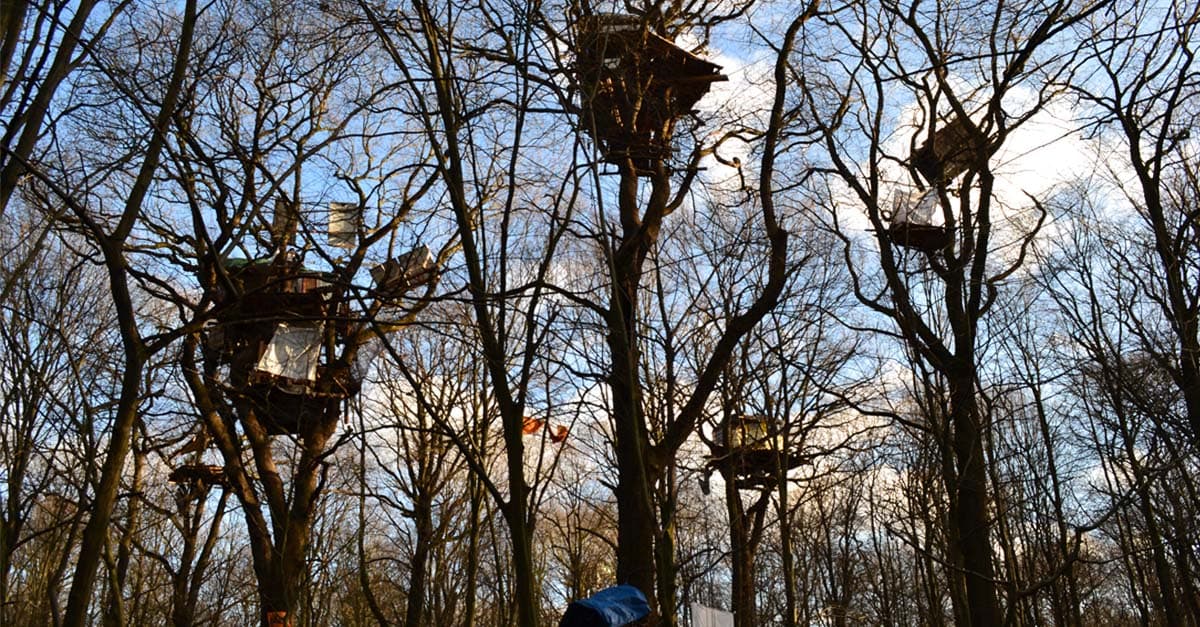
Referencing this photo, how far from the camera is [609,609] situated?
5.34 meters

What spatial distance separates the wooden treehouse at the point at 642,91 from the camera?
22.1 ft

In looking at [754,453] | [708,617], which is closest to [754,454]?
[754,453]

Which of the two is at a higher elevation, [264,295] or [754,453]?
[264,295]

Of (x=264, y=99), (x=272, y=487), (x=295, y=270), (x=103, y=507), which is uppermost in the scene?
(x=264, y=99)

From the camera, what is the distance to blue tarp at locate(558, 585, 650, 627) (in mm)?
5270

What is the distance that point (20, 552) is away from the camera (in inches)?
791

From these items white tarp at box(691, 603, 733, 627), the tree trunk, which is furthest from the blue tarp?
white tarp at box(691, 603, 733, 627)

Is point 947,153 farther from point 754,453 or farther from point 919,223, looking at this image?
point 754,453

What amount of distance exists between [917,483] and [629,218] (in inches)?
461

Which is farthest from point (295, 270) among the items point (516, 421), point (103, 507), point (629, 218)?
point (516, 421)

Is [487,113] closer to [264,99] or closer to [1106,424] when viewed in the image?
[264,99]

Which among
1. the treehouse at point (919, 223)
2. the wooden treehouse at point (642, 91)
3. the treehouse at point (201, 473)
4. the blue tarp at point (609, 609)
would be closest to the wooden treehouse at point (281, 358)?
the treehouse at point (201, 473)

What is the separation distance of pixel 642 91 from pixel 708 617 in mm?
5107

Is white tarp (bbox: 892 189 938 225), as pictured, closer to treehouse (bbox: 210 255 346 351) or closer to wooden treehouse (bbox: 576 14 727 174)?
wooden treehouse (bbox: 576 14 727 174)
